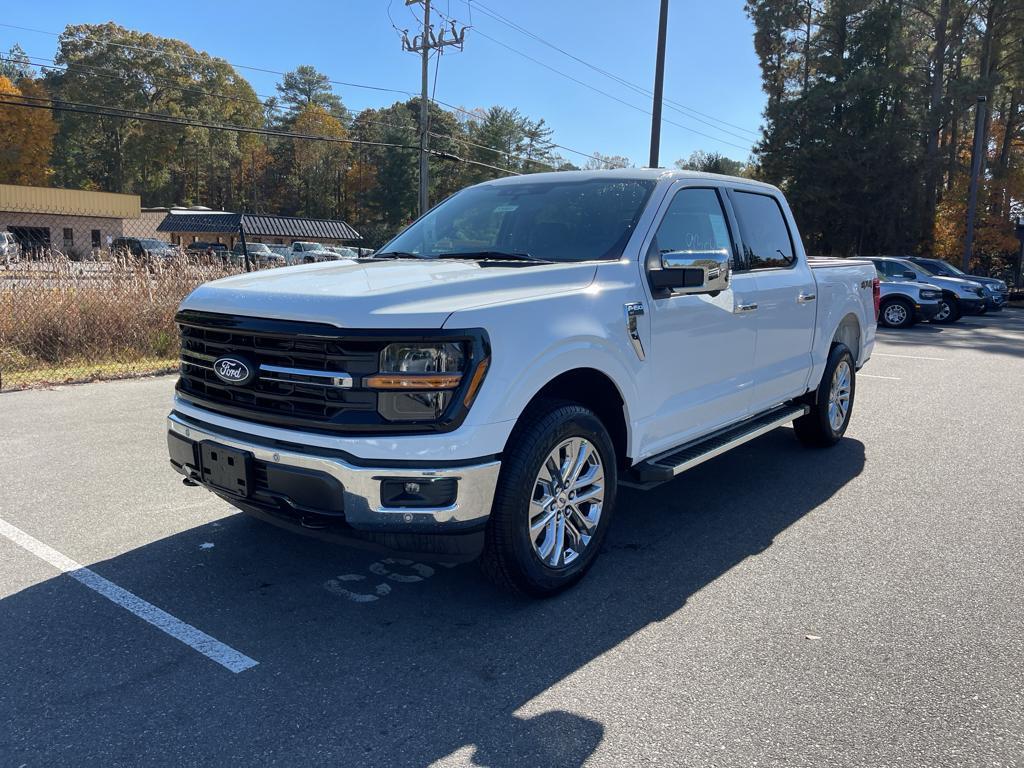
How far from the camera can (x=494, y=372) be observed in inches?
122

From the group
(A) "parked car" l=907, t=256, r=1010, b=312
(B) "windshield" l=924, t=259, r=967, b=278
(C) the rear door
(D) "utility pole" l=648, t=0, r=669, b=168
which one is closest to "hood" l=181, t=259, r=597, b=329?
(C) the rear door

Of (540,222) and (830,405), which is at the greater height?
(540,222)

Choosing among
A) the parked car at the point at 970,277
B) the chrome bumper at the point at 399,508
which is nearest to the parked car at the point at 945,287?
the parked car at the point at 970,277

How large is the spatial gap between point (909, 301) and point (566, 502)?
18.2 metres

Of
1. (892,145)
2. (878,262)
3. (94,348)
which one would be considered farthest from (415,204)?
(94,348)

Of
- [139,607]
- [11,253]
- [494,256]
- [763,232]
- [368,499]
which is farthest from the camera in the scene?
[11,253]

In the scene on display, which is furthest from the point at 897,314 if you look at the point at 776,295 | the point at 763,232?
the point at 776,295

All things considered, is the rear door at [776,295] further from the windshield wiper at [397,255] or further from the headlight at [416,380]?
the headlight at [416,380]

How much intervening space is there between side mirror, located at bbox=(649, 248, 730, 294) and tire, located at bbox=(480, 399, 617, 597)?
31.4 inches

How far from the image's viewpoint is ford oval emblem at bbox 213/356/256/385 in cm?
334

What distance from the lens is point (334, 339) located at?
3.04m

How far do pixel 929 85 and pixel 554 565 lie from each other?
43.0m

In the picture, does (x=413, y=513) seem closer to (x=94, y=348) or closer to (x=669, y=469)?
(x=669, y=469)

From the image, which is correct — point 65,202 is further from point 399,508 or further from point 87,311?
point 399,508
